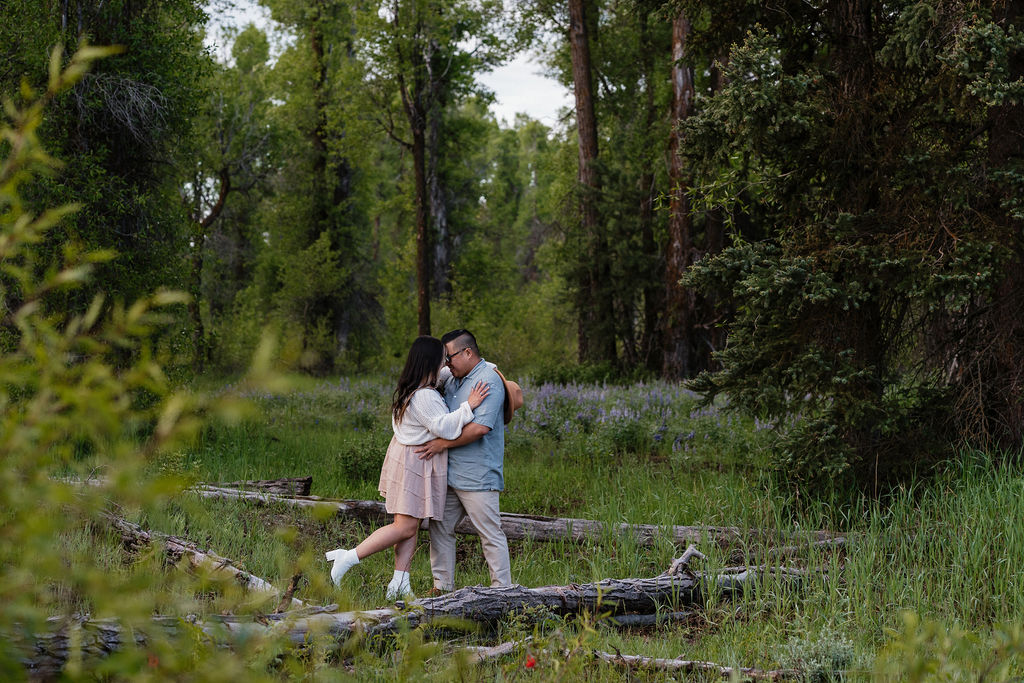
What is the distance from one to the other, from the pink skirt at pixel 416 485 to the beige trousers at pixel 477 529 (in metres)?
0.16

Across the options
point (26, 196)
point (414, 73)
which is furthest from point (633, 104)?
point (26, 196)

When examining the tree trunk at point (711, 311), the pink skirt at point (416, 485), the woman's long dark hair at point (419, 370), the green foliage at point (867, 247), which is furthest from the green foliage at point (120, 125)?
the tree trunk at point (711, 311)

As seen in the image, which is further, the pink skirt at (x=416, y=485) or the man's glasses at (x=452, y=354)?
the man's glasses at (x=452, y=354)

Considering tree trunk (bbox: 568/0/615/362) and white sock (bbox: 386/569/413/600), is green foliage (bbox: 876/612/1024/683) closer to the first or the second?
white sock (bbox: 386/569/413/600)

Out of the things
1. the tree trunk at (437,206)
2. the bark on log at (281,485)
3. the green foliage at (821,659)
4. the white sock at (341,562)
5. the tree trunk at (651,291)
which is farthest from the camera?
the tree trunk at (437,206)

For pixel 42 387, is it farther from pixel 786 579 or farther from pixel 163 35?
pixel 163 35

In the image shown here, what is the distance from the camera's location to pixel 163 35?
1048 centimetres

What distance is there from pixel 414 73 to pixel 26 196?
12174 millimetres

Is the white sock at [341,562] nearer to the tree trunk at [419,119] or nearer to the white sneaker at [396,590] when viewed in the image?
the white sneaker at [396,590]

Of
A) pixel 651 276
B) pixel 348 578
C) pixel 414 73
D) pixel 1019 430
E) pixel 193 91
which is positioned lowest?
pixel 348 578

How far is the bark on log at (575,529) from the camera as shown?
6.25 metres

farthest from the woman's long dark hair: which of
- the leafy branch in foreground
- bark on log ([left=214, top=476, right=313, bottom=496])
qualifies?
the leafy branch in foreground

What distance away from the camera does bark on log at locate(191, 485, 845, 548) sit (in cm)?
625

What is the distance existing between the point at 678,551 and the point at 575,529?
0.91 m
